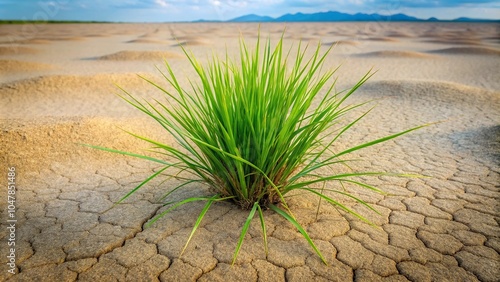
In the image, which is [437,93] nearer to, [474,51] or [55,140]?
[55,140]

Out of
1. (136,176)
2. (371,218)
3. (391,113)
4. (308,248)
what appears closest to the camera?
(308,248)

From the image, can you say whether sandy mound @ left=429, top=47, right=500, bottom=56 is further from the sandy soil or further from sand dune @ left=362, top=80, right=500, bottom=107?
the sandy soil

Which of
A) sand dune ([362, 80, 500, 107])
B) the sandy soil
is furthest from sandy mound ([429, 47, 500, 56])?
the sandy soil

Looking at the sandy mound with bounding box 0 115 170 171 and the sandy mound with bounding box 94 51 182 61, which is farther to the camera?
the sandy mound with bounding box 94 51 182 61

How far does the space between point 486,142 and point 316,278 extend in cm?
281

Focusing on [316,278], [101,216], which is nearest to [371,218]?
[316,278]

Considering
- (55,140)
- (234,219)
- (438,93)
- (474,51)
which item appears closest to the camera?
(234,219)

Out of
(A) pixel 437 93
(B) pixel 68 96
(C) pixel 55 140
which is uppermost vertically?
(A) pixel 437 93

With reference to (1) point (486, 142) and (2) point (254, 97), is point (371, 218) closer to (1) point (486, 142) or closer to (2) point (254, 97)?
(2) point (254, 97)

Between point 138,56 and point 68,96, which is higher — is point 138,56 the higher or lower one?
the higher one

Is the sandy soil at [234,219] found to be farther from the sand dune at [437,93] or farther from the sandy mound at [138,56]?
the sandy mound at [138,56]

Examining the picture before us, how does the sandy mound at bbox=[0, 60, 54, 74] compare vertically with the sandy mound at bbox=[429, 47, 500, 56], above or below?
below

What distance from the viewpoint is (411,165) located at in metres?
2.91

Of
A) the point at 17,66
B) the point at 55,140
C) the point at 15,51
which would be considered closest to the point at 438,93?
the point at 55,140
